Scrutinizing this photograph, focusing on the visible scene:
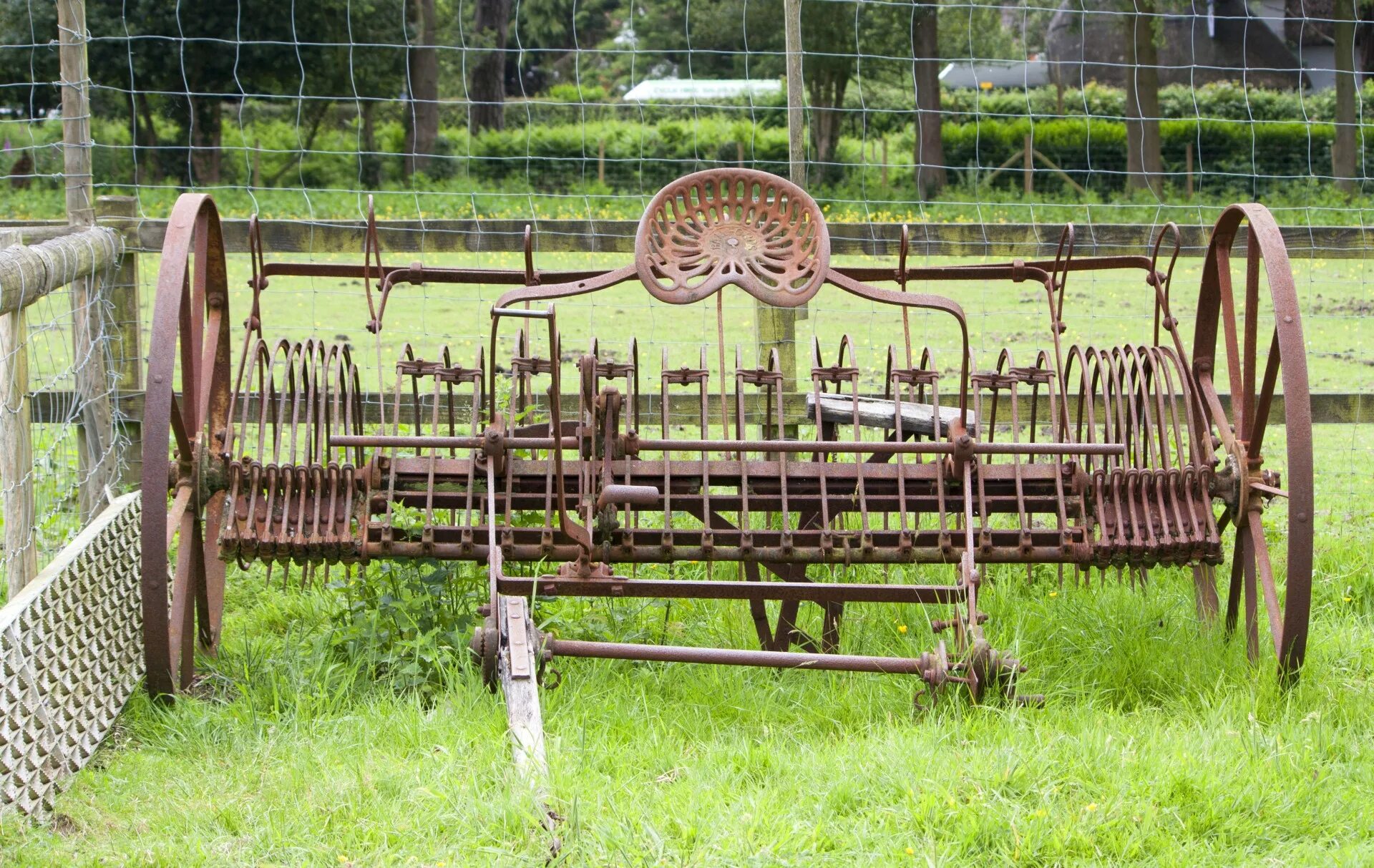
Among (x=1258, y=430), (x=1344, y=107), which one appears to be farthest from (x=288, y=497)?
(x=1344, y=107)

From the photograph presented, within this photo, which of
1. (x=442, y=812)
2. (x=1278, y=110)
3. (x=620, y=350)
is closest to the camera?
(x=442, y=812)

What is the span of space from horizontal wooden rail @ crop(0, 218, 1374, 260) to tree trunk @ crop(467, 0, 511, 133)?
21408 mm

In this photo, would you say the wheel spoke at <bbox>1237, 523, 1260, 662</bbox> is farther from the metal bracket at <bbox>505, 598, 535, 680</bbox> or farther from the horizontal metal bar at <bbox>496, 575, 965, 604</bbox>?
the metal bracket at <bbox>505, 598, 535, 680</bbox>

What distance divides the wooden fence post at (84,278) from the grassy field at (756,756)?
40.5 inches

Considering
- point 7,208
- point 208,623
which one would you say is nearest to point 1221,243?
point 208,623

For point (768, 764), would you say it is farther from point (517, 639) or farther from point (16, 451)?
point (16, 451)

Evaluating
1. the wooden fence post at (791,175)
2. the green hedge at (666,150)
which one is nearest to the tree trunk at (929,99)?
the green hedge at (666,150)

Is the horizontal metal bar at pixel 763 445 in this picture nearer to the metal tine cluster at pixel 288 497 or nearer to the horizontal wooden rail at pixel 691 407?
the metal tine cluster at pixel 288 497

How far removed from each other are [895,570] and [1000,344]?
6.90 meters

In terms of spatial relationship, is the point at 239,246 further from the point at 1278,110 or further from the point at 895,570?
the point at 1278,110

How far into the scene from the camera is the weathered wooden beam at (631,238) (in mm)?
5766

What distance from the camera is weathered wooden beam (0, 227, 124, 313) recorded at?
13.6ft

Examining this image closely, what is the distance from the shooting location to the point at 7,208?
60.5 feet

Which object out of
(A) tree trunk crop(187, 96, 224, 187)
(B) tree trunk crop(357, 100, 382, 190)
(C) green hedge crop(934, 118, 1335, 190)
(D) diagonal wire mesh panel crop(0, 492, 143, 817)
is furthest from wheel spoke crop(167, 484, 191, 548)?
(C) green hedge crop(934, 118, 1335, 190)
